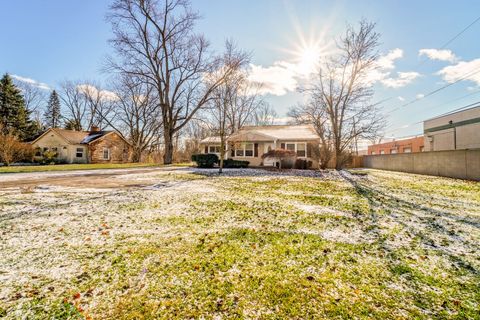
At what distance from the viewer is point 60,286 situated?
7.88 feet

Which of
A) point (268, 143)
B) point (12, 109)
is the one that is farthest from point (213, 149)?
point (12, 109)

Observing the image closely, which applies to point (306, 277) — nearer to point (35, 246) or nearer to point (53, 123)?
point (35, 246)

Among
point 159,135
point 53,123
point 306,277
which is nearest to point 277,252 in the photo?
point 306,277

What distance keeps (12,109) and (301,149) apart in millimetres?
38024

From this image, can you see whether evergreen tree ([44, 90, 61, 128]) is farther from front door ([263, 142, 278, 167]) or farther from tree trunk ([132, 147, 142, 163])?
front door ([263, 142, 278, 167])

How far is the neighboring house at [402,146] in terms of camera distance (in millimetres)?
34644

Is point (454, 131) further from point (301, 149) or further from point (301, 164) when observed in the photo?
point (301, 164)

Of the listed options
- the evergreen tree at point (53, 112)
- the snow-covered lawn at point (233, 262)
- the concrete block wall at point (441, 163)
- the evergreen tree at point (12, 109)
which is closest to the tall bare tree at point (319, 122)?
the concrete block wall at point (441, 163)

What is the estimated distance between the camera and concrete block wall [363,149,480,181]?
1223 centimetres

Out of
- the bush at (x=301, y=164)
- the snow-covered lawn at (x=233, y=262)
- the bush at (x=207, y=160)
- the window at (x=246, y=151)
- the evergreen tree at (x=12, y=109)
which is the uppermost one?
the evergreen tree at (x=12, y=109)

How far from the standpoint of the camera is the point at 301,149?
71.5 ft

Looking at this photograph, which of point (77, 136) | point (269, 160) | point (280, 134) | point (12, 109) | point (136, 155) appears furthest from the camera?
point (136, 155)

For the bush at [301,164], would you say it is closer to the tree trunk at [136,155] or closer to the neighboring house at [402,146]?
the neighboring house at [402,146]

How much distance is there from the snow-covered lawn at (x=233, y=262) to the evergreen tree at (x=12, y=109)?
3499 cm
